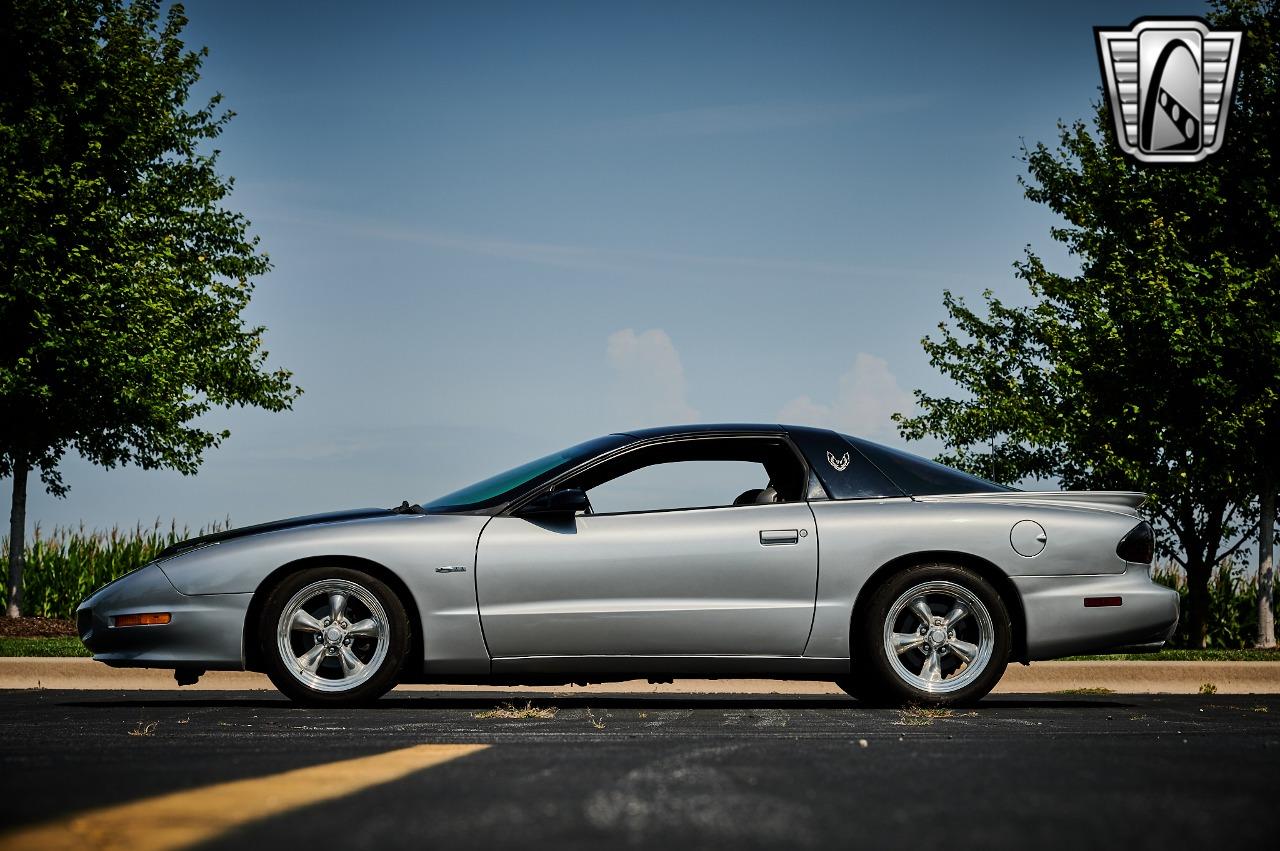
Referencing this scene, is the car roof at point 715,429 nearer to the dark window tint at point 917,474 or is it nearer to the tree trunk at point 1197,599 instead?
the dark window tint at point 917,474

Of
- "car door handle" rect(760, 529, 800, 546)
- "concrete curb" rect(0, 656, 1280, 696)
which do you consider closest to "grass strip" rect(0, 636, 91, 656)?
"concrete curb" rect(0, 656, 1280, 696)

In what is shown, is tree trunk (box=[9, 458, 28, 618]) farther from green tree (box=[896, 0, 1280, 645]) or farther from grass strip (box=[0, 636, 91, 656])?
green tree (box=[896, 0, 1280, 645])

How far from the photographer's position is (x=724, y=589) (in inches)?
277

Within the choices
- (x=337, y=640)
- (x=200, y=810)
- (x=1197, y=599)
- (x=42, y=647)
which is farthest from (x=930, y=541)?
(x=1197, y=599)

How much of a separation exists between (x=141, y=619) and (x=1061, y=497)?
4954mm

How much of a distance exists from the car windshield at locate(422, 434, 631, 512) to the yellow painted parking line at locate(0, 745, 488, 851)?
3.42 m

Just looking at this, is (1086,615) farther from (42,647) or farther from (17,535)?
(17,535)

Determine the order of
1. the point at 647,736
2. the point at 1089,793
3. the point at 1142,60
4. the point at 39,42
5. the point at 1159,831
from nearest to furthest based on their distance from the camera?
the point at 1159,831
the point at 1089,793
the point at 647,736
the point at 1142,60
the point at 39,42

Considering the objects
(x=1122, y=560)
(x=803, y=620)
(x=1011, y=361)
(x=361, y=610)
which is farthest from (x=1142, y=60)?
(x=361, y=610)

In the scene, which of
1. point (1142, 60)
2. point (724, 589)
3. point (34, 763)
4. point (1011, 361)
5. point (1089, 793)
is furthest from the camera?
point (1011, 361)

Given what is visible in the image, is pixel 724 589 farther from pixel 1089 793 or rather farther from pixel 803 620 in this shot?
pixel 1089 793

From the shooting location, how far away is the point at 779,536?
713 centimetres

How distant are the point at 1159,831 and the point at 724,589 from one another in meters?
4.19

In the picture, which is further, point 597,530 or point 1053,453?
point 1053,453
